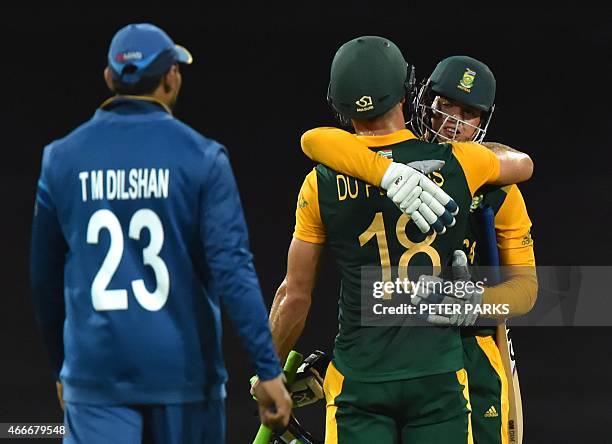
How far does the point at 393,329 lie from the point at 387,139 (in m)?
0.39

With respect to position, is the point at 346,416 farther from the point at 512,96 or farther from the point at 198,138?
the point at 512,96

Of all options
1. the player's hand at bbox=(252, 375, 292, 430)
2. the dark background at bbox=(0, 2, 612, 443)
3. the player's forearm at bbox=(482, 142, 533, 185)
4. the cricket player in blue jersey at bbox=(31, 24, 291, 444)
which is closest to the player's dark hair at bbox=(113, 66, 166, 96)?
the cricket player in blue jersey at bbox=(31, 24, 291, 444)

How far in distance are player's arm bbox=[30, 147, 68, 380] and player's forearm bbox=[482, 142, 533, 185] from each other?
3.13ft

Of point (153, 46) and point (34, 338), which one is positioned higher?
point (153, 46)

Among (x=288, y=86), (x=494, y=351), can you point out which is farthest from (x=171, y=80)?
(x=288, y=86)

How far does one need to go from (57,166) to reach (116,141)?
118 millimetres

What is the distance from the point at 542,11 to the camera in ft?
20.7

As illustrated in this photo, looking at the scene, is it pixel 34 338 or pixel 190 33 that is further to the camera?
pixel 190 33

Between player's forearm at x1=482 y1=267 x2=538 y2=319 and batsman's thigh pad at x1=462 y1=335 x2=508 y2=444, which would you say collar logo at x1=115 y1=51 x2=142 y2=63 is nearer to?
player's forearm at x1=482 y1=267 x2=538 y2=319

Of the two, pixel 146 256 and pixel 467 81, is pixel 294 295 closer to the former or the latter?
pixel 146 256

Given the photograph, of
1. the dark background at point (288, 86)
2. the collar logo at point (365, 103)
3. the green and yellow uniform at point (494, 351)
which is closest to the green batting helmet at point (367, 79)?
the collar logo at point (365, 103)

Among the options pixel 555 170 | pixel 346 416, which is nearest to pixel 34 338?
pixel 555 170

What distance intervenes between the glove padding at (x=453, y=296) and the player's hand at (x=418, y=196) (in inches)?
5.1

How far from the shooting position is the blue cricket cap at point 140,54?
272 cm
